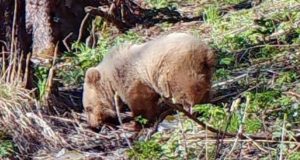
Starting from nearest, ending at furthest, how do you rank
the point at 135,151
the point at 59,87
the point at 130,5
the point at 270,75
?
the point at 135,151, the point at 270,75, the point at 59,87, the point at 130,5

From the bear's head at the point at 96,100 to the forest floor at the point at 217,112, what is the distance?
0.42ft

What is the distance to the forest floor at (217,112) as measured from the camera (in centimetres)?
563

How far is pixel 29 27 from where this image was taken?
10.9m

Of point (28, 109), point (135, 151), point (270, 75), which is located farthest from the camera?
point (270, 75)

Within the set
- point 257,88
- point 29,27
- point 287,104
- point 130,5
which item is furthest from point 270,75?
point 130,5

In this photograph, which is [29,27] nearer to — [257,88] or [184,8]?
[184,8]

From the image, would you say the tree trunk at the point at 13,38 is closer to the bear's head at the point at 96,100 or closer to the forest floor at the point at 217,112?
the forest floor at the point at 217,112

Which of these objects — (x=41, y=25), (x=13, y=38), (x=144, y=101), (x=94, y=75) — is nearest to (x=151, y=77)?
(x=144, y=101)

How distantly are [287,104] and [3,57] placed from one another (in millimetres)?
2572

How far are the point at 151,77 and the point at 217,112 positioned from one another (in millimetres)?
846

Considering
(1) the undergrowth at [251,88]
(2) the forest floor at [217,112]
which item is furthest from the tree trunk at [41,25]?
(1) the undergrowth at [251,88]

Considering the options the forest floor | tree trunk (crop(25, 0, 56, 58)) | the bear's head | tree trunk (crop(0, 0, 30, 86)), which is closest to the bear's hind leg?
the forest floor

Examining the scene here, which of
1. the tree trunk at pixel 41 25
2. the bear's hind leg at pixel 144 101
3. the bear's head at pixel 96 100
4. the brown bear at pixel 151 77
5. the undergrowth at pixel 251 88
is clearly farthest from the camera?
the tree trunk at pixel 41 25

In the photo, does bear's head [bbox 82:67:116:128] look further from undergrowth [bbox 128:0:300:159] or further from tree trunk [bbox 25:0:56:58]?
tree trunk [bbox 25:0:56:58]
